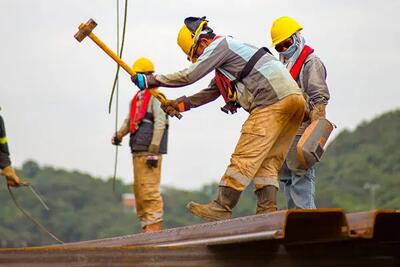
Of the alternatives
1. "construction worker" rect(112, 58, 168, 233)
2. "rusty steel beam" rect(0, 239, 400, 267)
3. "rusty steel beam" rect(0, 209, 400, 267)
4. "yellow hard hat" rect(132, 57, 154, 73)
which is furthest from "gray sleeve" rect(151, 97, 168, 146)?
"rusty steel beam" rect(0, 239, 400, 267)

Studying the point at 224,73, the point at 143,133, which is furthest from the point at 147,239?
the point at 143,133

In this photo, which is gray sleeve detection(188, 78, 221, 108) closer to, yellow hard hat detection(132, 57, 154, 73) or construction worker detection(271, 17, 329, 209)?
construction worker detection(271, 17, 329, 209)

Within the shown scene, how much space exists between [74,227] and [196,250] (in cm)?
5601

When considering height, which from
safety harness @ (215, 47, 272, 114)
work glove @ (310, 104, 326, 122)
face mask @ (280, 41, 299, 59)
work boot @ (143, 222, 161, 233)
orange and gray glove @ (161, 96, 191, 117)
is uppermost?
face mask @ (280, 41, 299, 59)

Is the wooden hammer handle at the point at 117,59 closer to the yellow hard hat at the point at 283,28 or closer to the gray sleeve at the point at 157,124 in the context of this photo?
the yellow hard hat at the point at 283,28

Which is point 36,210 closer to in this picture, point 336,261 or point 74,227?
point 74,227

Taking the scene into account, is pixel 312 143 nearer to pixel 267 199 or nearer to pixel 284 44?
pixel 267 199

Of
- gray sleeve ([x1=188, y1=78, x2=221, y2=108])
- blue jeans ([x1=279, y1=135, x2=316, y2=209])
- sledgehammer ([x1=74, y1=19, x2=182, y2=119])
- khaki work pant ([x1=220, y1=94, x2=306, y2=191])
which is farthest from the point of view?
blue jeans ([x1=279, y1=135, x2=316, y2=209])

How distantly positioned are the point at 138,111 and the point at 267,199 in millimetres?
6293

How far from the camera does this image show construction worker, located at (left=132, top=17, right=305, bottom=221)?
1284cm

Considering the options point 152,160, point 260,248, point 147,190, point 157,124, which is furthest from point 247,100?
point 147,190

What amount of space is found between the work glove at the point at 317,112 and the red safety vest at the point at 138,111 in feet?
17.2

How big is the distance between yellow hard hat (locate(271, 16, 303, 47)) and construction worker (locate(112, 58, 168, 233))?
4625 mm

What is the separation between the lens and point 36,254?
1108cm
